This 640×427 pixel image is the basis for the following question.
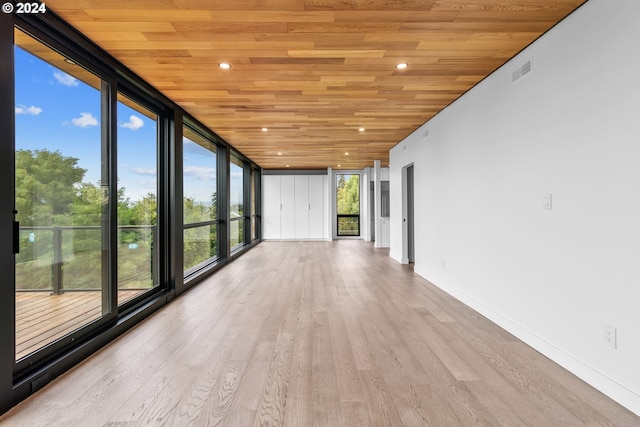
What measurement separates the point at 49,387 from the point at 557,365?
11.4 ft

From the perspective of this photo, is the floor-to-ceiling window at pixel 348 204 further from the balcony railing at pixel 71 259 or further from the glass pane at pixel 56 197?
the glass pane at pixel 56 197

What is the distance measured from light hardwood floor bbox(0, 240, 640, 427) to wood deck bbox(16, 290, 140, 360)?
0.97 feet

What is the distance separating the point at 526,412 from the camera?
1.77 metres

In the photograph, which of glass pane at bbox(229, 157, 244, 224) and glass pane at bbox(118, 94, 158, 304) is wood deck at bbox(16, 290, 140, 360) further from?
glass pane at bbox(229, 157, 244, 224)

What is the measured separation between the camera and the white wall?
1849 millimetres

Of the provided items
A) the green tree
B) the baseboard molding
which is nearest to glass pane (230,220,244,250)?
the green tree

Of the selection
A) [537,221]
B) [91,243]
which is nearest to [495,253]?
[537,221]

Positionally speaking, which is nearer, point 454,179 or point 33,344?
point 33,344

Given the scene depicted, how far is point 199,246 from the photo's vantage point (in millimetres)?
5293

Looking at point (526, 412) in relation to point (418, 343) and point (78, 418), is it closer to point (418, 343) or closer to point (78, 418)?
point (418, 343)

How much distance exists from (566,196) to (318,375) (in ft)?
7.09

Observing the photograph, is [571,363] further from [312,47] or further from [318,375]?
[312,47]

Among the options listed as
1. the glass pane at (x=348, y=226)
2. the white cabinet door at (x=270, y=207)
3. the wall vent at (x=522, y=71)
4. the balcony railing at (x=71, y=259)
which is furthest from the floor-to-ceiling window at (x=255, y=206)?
the wall vent at (x=522, y=71)

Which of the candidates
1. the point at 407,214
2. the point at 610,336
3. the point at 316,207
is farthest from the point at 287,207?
the point at 610,336
